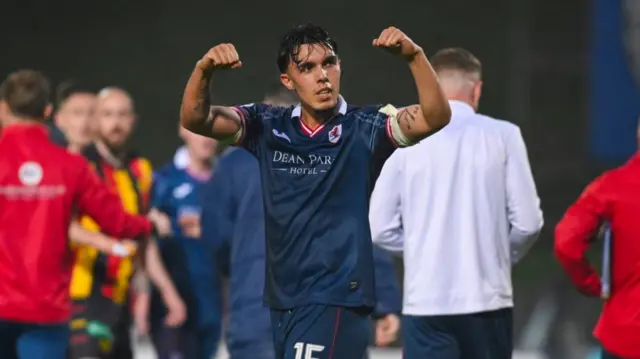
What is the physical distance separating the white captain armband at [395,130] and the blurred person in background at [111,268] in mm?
2982

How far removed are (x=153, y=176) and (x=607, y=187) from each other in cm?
349

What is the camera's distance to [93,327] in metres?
7.39

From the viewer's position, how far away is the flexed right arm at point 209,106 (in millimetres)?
4379

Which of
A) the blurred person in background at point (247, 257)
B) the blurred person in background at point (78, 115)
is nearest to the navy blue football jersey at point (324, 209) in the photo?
the blurred person in background at point (247, 257)

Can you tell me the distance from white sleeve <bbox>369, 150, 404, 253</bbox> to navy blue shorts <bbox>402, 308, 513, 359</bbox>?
1.30 feet

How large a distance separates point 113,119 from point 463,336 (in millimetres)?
2882

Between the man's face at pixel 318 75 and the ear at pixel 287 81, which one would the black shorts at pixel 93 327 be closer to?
the ear at pixel 287 81

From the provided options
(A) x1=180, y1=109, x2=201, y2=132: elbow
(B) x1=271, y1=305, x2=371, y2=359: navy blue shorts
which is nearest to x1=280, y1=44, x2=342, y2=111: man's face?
(A) x1=180, y1=109, x2=201, y2=132: elbow

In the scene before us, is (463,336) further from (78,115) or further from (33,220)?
(78,115)

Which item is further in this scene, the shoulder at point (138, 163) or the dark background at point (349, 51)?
the dark background at point (349, 51)

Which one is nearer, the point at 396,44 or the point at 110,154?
the point at 396,44

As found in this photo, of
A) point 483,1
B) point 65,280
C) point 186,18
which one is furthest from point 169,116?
point 65,280

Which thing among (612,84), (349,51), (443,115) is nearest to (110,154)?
(443,115)

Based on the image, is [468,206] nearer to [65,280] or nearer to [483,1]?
[65,280]
